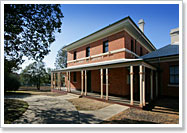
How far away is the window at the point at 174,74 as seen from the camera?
8.93 meters

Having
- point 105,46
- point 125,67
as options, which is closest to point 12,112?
point 125,67

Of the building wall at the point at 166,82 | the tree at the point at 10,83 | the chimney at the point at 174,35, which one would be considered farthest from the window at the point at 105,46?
the tree at the point at 10,83

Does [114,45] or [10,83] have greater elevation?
[114,45]

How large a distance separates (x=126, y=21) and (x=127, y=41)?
6.14 feet

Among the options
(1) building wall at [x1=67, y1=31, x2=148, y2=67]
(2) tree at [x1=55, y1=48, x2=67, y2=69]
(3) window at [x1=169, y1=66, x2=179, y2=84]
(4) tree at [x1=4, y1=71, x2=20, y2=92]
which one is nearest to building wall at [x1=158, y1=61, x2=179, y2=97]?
(3) window at [x1=169, y1=66, x2=179, y2=84]

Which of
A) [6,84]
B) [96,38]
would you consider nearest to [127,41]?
[96,38]

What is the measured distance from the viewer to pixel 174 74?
905 centimetres

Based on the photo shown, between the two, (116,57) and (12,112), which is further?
(116,57)

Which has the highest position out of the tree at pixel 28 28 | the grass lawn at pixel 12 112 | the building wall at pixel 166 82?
the tree at pixel 28 28

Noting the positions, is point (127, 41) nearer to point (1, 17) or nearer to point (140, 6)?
point (140, 6)

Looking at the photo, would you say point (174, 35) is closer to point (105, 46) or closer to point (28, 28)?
point (105, 46)

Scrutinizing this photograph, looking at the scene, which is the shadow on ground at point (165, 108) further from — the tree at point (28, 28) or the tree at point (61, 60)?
the tree at point (61, 60)

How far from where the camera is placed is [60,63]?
107 feet

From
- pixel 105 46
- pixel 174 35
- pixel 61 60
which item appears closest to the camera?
pixel 105 46
